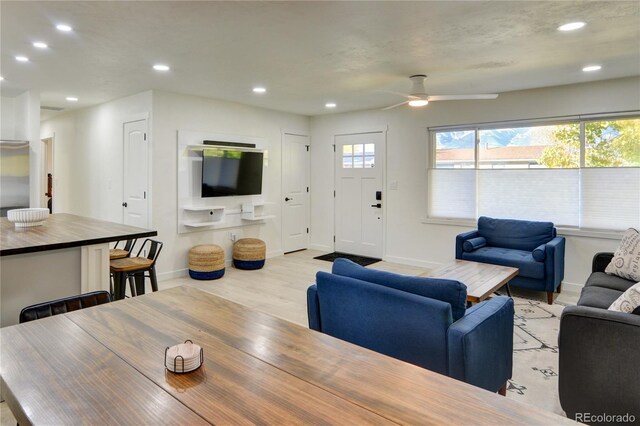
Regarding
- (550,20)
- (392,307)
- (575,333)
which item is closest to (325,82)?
(550,20)

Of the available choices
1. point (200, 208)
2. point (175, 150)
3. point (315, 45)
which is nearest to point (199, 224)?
point (200, 208)

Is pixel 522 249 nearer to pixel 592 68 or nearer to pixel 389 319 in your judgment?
pixel 592 68

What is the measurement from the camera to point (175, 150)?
5.41 m

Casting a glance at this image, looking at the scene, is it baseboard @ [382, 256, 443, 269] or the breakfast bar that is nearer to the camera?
the breakfast bar

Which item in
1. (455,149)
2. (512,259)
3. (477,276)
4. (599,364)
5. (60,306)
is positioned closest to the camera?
(60,306)

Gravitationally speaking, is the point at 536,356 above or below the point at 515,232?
below

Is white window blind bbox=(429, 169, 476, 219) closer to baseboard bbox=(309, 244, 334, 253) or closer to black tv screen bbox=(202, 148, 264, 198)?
baseboard bbox=(309, 244, 334, 253)

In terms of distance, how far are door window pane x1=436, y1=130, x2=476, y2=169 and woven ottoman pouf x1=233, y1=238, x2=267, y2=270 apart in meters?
3.03

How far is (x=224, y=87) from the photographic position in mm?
5035

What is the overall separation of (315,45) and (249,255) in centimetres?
338

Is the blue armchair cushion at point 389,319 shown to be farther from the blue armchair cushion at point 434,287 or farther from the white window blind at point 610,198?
the white window blind at point 610,198

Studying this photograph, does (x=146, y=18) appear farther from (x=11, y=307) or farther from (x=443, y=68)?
(x=443, y=68)

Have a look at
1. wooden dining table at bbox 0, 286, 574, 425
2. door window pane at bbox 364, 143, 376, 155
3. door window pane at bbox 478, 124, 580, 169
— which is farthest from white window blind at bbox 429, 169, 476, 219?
wooden dining table at bbox 0, 286, 574, 425

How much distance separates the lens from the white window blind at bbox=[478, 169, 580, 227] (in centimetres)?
489
